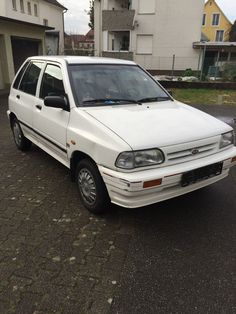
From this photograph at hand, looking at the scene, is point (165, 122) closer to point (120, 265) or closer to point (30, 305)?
point (120, 265)

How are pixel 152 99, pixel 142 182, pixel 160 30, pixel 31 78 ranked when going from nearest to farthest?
pixel 142 182, pixel 152 99, pixel 31 78, pixel 160 30

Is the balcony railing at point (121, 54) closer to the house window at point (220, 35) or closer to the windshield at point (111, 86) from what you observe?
the windshield at point (111, 86)

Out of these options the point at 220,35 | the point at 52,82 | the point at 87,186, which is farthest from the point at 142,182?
the point at 220,35

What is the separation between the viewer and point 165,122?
3.35 metres

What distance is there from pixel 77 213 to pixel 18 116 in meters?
2.64

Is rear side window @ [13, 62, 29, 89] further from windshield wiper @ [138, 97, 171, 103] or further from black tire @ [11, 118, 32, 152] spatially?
windshield wiper @ [138, 97, 171, 103]

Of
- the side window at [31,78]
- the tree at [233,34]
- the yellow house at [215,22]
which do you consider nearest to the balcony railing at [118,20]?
the side window at [31,78]

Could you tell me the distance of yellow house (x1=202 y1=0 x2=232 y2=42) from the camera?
51.3 metres


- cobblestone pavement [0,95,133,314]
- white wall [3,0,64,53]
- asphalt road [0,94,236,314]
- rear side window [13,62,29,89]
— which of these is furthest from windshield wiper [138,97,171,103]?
white wall [3,0,64,53]

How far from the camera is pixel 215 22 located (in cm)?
5184

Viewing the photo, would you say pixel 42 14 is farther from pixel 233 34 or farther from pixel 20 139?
pixel 20 139

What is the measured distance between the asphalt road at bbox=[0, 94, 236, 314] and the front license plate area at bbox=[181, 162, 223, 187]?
1.91 ft

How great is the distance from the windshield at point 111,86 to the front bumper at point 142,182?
1.12m

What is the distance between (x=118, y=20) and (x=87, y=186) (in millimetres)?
26212
